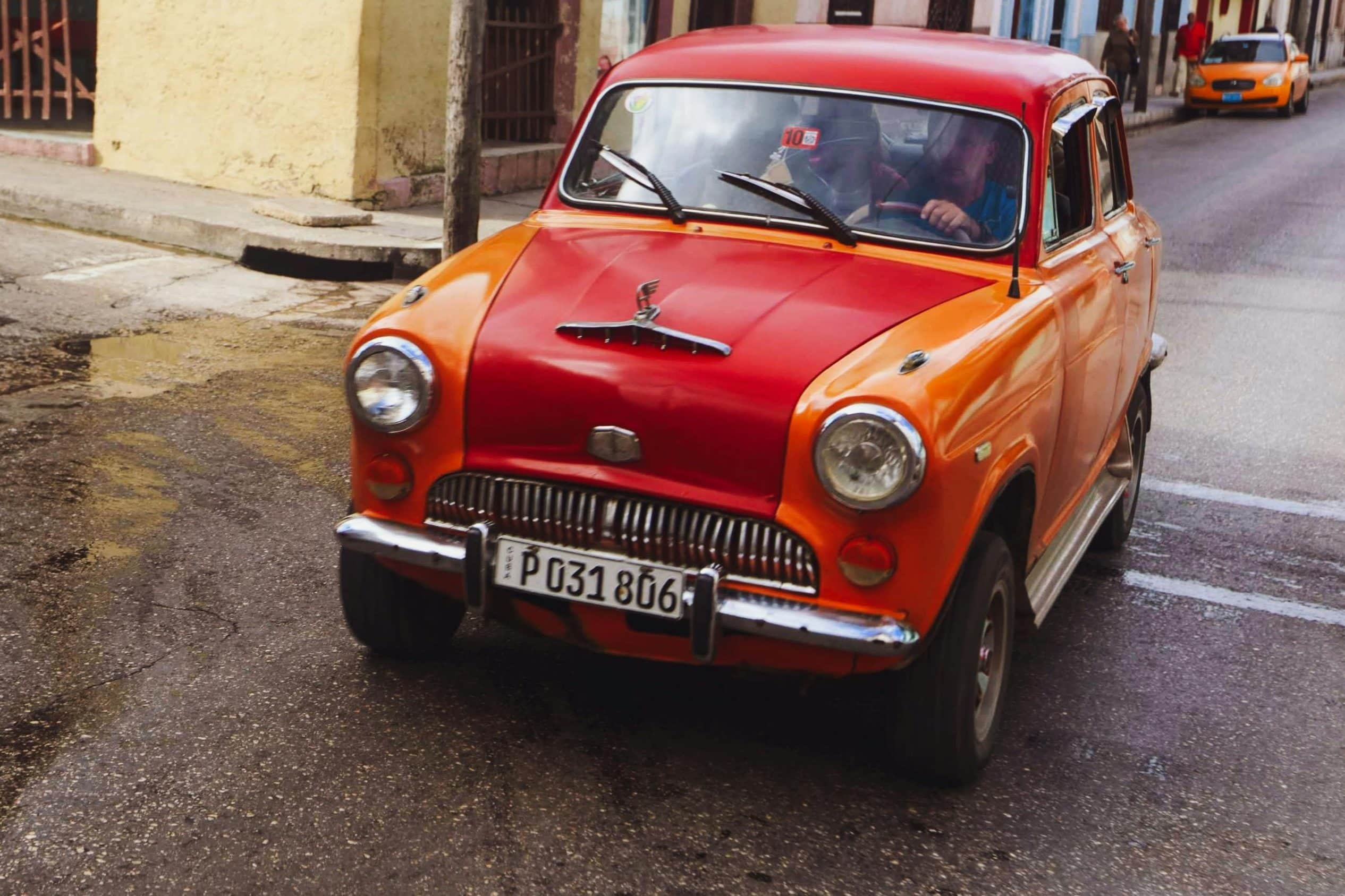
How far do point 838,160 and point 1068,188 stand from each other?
84 centimetres

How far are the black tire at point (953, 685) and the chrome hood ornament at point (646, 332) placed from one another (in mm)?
784

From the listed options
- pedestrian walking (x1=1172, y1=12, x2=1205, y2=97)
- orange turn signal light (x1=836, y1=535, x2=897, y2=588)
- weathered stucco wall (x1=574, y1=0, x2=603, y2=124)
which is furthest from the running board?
pedestrian walking (x1=1172, y1=12, x2=1205, y2=97)

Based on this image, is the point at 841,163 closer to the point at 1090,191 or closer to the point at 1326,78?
the point at 1090,191

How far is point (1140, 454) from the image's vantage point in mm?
6359

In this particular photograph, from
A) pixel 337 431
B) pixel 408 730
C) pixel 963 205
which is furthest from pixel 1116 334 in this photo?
pixel 337 431

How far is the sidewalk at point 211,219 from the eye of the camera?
1076cm

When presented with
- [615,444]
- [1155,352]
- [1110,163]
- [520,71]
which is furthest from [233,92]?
[615,444]

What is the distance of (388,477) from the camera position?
13.0ft

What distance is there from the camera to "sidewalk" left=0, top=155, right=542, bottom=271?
10.8m

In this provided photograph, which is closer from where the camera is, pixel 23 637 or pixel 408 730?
pixel 408 730

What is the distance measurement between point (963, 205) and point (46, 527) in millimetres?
3128

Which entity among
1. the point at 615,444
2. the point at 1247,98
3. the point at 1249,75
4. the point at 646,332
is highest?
the point at 1249,75

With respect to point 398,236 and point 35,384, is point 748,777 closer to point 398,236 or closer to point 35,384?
point 35,384

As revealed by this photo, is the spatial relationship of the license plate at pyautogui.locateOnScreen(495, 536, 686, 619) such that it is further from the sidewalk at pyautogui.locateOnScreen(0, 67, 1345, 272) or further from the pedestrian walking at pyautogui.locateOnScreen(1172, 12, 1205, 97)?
the pedestrian walking at pyautogui.locateOnScreen(1172, 12, 1205, 97)
